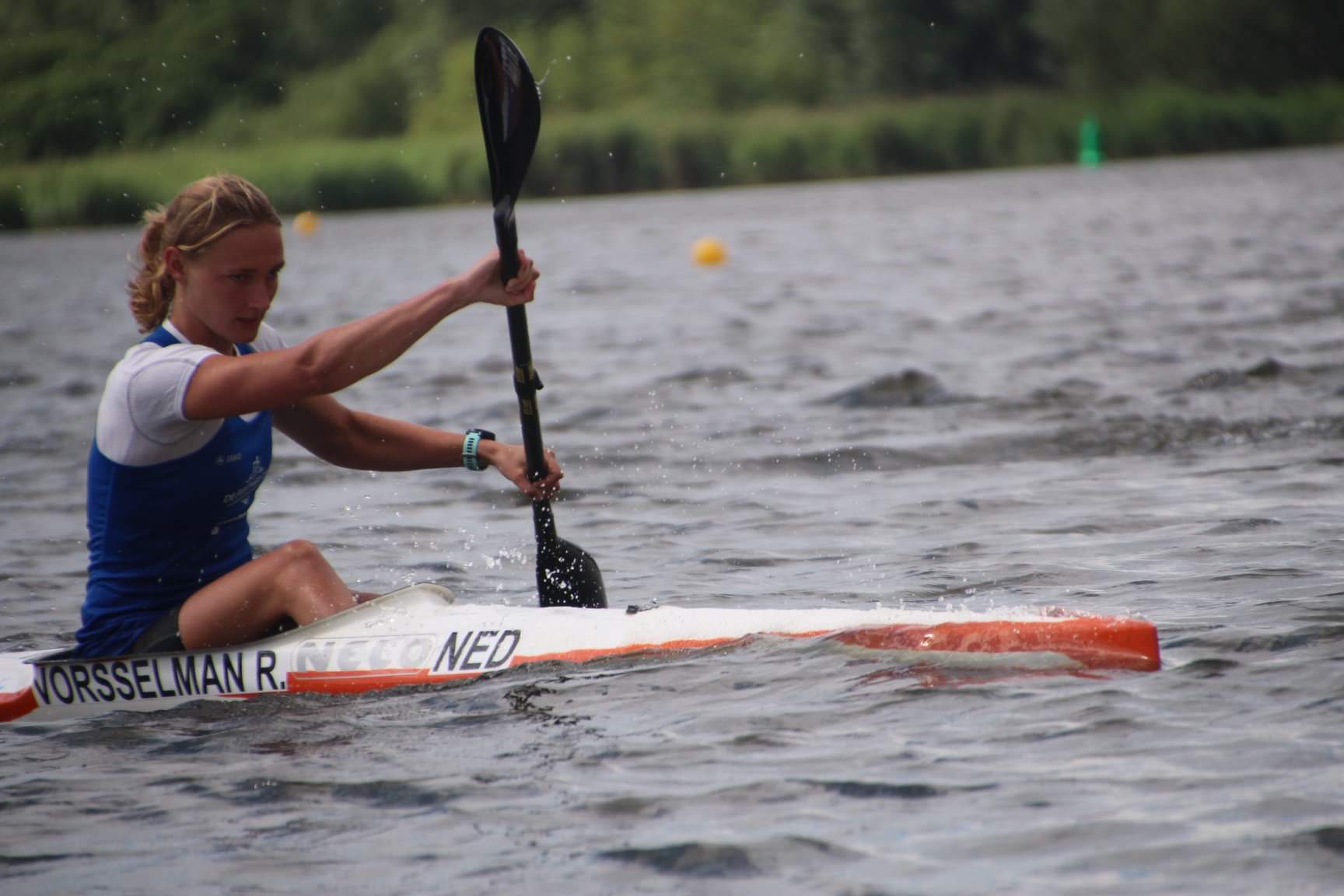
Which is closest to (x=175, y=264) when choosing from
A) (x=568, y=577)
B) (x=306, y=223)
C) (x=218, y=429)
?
(x=218, y=429)

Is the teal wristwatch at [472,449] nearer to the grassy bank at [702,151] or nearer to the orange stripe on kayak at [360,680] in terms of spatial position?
the orange stripe on kayak at [360,680]

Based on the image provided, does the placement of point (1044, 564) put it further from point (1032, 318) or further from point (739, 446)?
point (1032, 318)

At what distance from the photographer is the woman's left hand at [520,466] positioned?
4590mm

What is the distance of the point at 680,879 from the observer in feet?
10.3

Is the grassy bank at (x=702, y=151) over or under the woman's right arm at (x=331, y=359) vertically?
over

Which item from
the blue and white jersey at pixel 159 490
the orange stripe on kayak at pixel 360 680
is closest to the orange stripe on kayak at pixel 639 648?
the orange stripe on kayak at pixel 360 680

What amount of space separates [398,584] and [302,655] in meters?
1.92

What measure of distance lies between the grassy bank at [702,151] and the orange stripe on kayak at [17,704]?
28873 mm

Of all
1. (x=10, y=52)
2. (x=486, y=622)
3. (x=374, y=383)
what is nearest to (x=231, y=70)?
(x=10, y=52)

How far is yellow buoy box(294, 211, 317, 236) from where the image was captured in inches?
1484

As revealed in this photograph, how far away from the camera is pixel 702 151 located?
43.2m

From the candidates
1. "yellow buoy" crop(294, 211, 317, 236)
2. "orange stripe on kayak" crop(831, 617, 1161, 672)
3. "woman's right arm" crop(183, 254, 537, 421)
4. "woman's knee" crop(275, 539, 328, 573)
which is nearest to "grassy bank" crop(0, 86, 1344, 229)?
"yellow buoy" crop(294, 211, 317, 236)

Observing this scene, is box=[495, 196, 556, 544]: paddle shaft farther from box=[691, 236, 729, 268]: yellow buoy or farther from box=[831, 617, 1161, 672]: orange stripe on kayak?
box=[691, 236, 729, 268]: yellow buoy

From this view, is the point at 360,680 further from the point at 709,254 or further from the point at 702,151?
the point at 702,151
